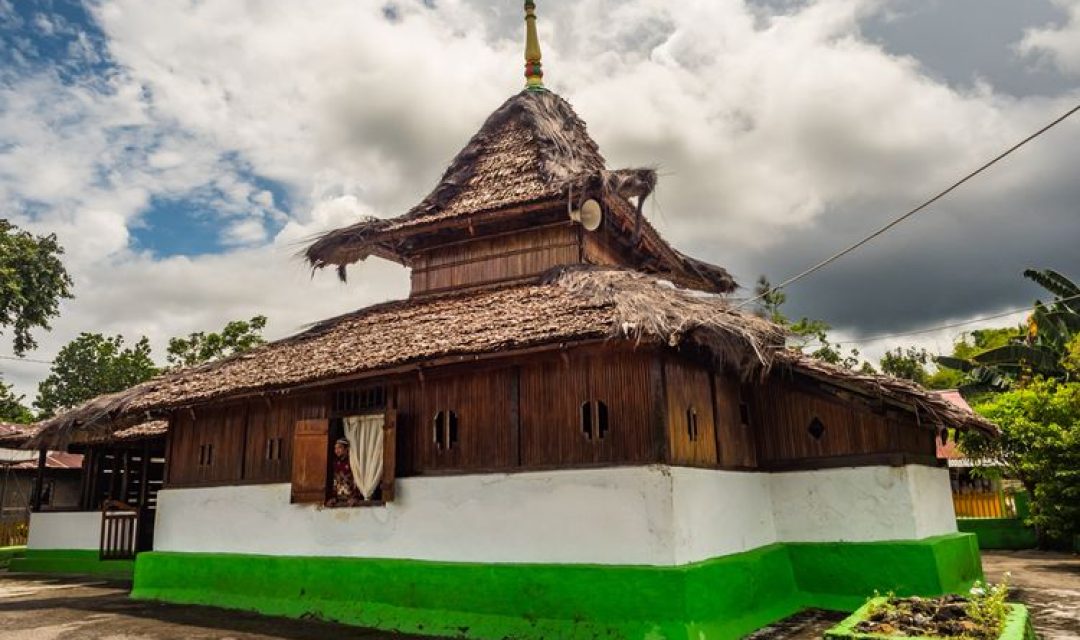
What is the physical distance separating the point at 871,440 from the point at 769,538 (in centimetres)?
190

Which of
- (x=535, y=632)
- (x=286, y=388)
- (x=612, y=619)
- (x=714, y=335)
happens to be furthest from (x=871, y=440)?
(x=286, y=388)

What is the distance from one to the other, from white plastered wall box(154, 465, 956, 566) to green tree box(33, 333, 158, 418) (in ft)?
102

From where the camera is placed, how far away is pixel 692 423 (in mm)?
8734

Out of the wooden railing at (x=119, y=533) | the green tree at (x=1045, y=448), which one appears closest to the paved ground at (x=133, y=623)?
the wooden railing at (x=119, y=533)

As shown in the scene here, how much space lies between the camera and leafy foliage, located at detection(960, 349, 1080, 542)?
14.6 m

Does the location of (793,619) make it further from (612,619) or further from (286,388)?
(286,388)

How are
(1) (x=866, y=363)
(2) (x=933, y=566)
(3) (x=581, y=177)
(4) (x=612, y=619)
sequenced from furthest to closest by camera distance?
1. (1) (x=866, y=363)
2. (3) (x=581, y=177)
3. (2) (x=933, y=566)
4. (4) (x=612, y=619)

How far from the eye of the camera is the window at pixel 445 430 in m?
9.30

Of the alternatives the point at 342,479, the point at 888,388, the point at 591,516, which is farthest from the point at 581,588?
the point at 888,388

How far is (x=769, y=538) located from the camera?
9.91m

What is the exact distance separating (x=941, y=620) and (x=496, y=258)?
836 cm

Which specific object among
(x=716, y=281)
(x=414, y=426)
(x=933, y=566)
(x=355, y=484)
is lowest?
(x=933, y=566)

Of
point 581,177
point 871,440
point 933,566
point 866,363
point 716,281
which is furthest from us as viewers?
point 866,363

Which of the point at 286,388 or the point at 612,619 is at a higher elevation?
the point at 286,388
